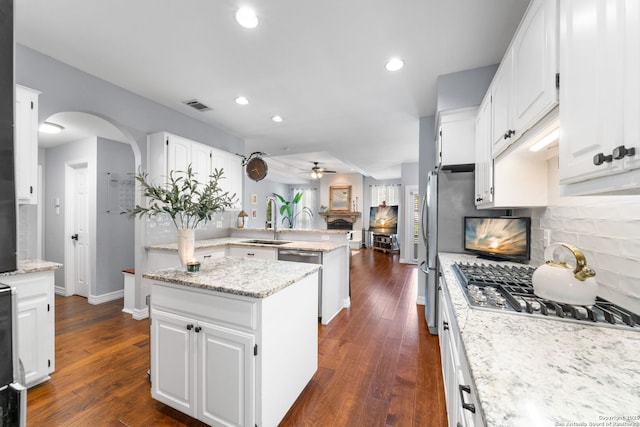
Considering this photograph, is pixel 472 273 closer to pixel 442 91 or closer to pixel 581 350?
pixel 581 350

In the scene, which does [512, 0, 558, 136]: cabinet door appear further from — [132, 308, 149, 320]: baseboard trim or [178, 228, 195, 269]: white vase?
[132, 308, 149, 320]: baseboard trim

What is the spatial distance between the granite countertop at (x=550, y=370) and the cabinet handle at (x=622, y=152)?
0.58 meters

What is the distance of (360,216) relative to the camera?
9242 millimetres

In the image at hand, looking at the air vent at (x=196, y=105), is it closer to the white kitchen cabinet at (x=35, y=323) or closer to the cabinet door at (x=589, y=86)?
the white kitchen cabinet at (x=35, y=323)

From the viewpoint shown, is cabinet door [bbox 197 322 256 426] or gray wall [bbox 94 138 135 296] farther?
gray wall [bbox 94 138 135 296]

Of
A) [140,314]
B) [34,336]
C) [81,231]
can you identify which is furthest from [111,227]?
[34,336]

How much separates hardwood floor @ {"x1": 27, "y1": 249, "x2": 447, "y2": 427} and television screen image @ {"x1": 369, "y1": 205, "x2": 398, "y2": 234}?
18.7 ft

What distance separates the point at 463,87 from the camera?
100 inches

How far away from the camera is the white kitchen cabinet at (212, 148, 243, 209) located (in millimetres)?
3922

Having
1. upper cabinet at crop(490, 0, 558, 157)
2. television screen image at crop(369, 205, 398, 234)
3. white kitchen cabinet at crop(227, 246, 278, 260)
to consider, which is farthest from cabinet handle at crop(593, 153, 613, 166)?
television screen image at crop(369, 205, 398, 234)

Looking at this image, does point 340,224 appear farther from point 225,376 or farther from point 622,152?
point 622,152

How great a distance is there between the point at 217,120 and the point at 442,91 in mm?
3122

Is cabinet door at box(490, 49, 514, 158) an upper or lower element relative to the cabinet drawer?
upper

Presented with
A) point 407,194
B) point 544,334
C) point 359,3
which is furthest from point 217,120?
point 407,194
